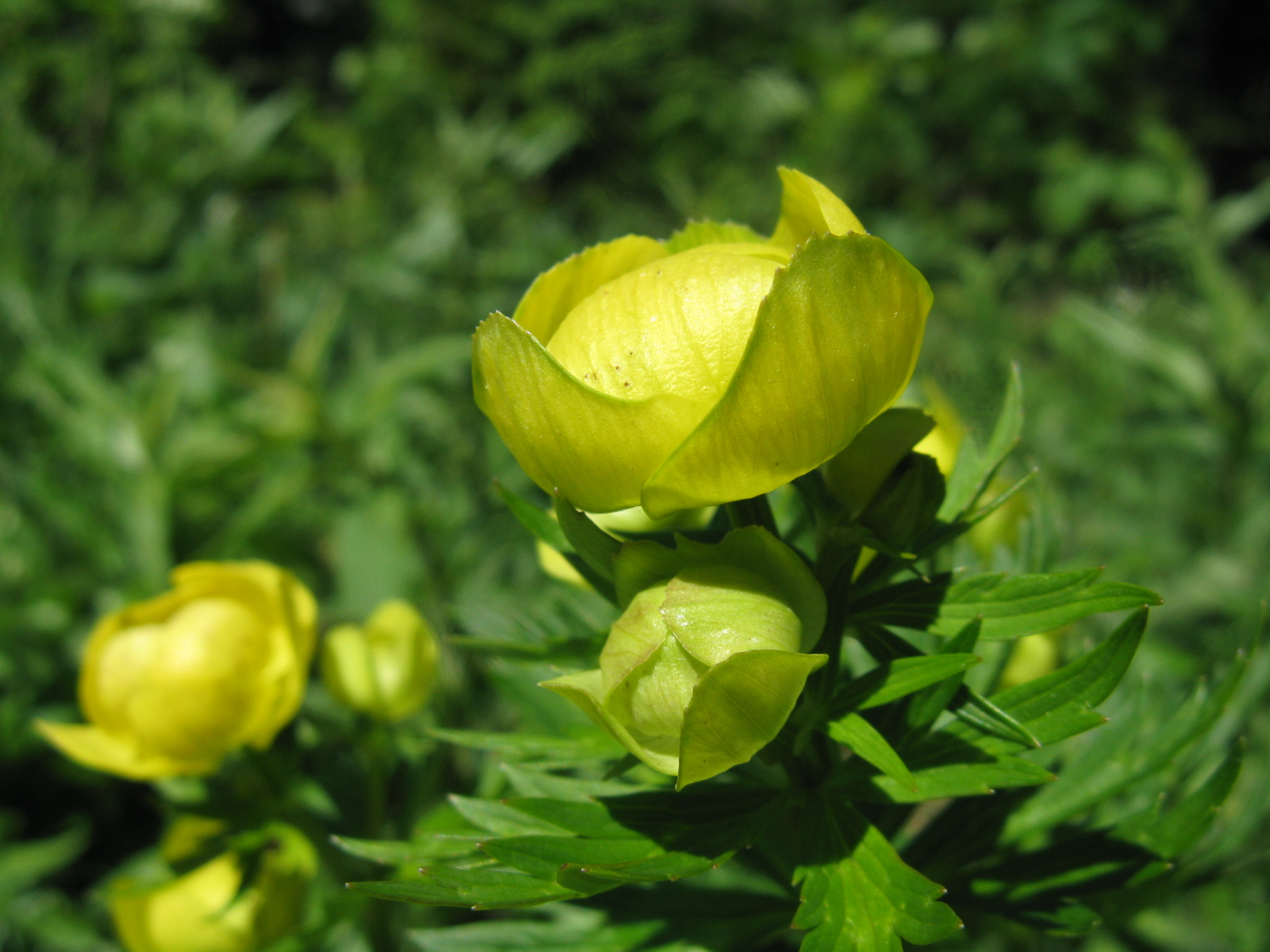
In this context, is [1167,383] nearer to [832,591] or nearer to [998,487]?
[998,487]

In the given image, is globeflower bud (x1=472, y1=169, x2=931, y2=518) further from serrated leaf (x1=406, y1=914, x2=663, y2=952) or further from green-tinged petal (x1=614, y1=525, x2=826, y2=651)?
serrated leaf (x1=406, y1=914, x2=663, y2=952)

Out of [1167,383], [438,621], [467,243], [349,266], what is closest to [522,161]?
[467,243]

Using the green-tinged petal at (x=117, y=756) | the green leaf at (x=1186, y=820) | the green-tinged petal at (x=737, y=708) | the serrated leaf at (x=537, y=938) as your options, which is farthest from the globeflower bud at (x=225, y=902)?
the green leaf at (x=1186, y=820)

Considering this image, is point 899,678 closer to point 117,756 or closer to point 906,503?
point 906,503

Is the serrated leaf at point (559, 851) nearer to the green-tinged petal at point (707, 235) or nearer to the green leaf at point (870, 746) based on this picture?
the green leaf at point (870, 746)

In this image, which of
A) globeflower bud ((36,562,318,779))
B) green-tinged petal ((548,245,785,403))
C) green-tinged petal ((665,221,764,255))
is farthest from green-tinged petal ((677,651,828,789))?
globeflower bud ((36,562,318,779))

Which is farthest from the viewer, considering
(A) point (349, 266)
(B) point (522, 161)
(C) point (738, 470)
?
(B) point (522, 161)
